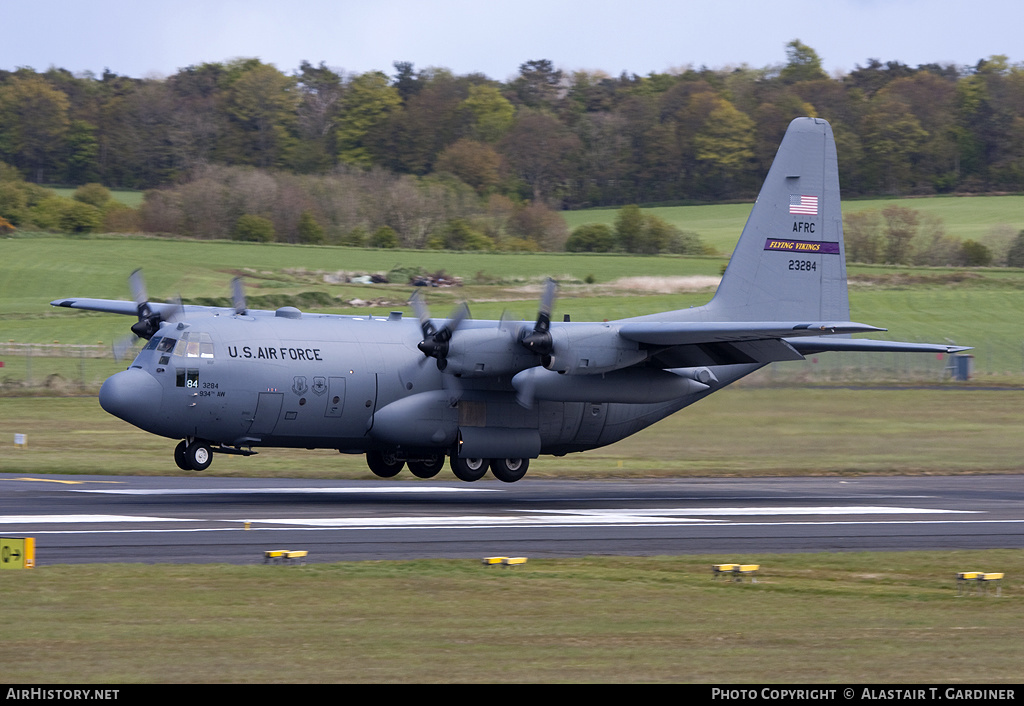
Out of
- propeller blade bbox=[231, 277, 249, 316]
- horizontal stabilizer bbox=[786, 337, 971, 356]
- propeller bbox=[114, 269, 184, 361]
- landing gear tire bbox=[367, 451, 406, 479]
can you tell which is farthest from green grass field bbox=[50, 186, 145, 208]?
horizontal stabilizer bbox=[786, 337, 971, 356]

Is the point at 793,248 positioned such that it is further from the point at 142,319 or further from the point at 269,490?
the point at 142,319

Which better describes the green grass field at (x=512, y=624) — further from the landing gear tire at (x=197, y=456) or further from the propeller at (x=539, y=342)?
the landing gear tire at (x=197, y=456)

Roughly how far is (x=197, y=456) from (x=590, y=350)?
811 cm

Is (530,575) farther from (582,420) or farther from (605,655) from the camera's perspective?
(582,420)

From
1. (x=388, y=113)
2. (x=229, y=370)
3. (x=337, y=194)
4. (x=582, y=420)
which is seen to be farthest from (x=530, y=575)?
(x=388, y=113)

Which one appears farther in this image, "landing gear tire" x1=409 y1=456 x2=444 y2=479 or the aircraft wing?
the aircraft wing

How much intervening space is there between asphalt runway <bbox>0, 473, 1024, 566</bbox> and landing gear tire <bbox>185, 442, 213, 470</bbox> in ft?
2.34

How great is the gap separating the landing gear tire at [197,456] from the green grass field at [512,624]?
861 cm

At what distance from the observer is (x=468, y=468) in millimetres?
26250

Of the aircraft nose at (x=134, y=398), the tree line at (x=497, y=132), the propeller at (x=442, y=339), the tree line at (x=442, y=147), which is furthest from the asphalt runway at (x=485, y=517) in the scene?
the tree line at (x=497, y=132)

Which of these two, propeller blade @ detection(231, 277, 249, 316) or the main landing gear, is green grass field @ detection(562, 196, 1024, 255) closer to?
the main landing gear

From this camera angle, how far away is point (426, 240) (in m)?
83.3

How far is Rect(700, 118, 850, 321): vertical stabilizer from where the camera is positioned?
2930cm
